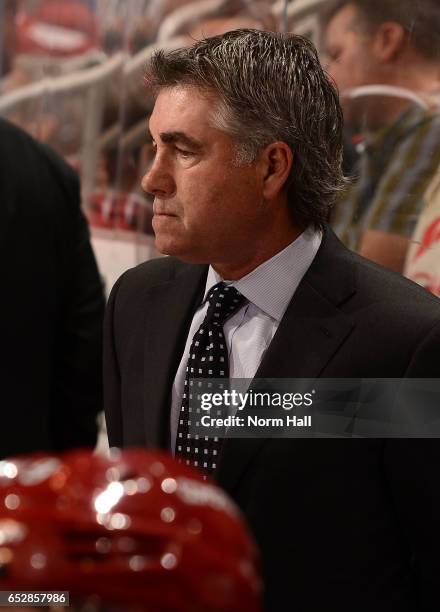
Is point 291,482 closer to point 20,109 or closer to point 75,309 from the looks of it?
point 75,309

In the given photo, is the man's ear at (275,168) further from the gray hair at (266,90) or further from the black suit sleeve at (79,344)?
the black suit sleeve at (79,344)

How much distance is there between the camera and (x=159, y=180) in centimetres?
178

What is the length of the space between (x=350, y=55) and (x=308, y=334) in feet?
3.28

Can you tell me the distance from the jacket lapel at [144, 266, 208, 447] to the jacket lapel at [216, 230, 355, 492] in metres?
0.15

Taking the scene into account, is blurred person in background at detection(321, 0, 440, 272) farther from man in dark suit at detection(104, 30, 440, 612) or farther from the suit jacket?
the suit jacket

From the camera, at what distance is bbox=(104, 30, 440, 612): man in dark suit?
1.70 metres

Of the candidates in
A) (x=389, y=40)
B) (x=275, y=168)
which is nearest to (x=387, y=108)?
(x=389, y=40)

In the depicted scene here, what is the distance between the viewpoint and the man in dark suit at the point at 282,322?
1.70m

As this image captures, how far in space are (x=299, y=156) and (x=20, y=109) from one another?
75.6 inches

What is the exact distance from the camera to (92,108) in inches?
133

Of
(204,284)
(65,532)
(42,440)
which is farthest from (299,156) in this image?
(65,532)

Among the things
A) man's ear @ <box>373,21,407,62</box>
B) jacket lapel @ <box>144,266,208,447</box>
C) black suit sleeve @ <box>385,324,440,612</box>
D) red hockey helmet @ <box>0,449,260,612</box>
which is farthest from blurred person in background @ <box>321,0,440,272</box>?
Result: red hockey helmet @ <box>0,449,260,612</box>

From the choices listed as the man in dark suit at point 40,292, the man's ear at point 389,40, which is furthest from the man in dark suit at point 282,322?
the man's ear at point 389,40

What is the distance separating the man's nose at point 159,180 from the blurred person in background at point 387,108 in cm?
83
